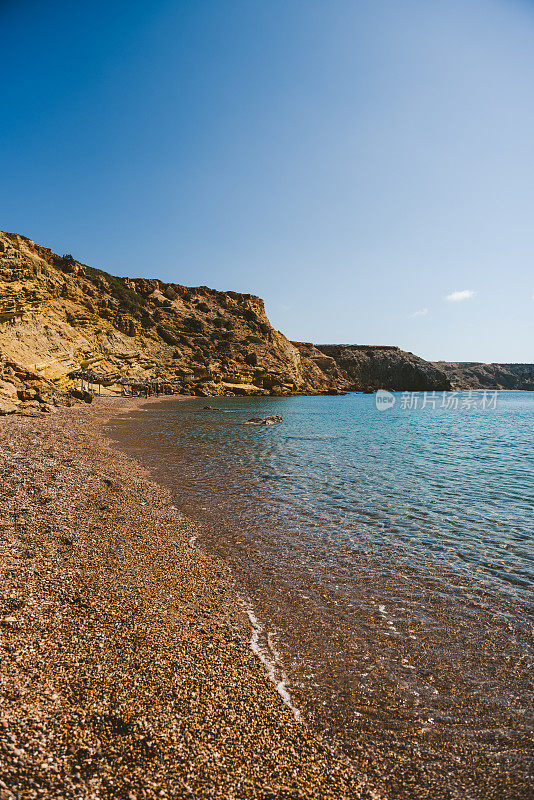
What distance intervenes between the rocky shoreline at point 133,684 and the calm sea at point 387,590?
0.59 m

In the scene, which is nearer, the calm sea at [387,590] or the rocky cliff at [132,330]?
the calm sea at [387,590]

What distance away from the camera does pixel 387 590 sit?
26.7ft

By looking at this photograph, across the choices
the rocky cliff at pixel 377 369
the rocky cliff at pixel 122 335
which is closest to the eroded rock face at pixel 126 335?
the rocky cliff at pixel 122 335

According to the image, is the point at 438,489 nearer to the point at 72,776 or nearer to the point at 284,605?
the point at 284,605

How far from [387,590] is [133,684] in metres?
5.47

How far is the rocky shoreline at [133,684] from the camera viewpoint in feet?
12.0

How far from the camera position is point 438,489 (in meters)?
16.2

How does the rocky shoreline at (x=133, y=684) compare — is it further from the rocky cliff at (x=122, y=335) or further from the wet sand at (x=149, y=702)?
the rocky cliff at (x=122, y=335)

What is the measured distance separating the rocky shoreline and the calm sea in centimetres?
59

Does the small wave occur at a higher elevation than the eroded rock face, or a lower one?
lower

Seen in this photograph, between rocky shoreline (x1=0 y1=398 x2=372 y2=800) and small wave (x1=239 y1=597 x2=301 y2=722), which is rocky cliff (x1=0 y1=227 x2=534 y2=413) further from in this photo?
small wave (x1=239 y1=597 x2=301 y2=722)

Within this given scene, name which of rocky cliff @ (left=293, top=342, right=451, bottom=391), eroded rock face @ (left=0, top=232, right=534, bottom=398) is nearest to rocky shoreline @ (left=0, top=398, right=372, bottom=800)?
eroded rock face @ (left=0, top=232, right=534, bottom=398)

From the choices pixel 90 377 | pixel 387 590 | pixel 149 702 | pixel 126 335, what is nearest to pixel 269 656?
pixel 149 702

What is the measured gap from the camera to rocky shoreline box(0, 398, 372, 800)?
3.66 meters
